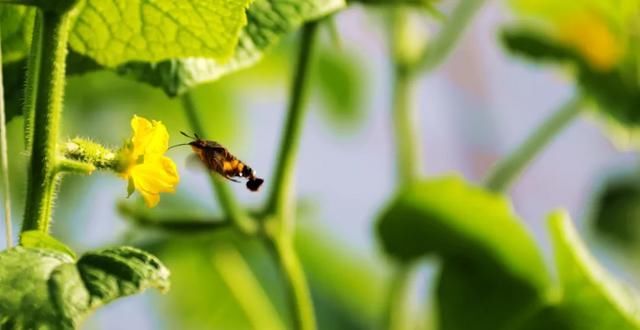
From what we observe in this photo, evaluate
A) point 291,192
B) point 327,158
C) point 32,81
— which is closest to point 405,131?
point 291,192

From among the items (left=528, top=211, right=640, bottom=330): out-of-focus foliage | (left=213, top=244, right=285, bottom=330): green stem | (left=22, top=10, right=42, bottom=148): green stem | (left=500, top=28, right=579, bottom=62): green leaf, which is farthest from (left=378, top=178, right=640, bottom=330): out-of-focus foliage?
(left=22, top=10, right=42, bottom=148): green stem

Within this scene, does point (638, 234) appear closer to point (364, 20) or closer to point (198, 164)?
point (364, 20)

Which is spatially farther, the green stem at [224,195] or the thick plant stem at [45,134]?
the green stem at [224,195]

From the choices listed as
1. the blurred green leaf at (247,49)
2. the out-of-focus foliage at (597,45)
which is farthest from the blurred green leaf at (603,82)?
the blurred green leaf at (247,49)

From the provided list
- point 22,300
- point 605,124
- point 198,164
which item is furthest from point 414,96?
point 22,300

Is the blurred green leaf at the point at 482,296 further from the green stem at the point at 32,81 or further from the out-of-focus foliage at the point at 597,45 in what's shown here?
the green stem at the point at 32,81

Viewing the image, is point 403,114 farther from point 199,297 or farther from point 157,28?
point 157,28
